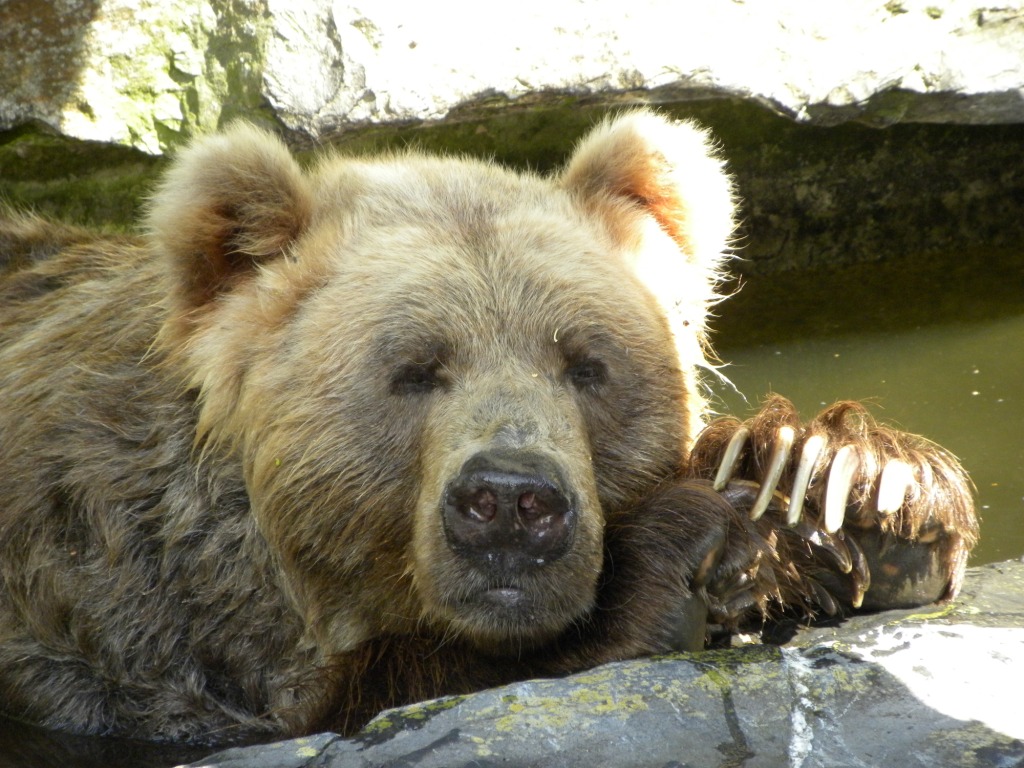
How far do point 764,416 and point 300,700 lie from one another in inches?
69.6

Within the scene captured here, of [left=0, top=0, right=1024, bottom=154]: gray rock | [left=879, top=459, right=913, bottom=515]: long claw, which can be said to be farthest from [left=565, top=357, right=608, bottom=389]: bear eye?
[left=0, top=0, right=1024, bottom=154]: gray rock

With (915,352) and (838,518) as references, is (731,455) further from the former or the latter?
(915,352)

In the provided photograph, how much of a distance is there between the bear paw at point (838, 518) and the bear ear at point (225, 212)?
1.67 meters

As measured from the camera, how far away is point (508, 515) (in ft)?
10.6

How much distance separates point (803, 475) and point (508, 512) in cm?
107

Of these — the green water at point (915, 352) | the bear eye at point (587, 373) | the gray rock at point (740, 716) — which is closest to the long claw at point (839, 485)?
the gray rock at point (740, 716)

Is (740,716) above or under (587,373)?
under

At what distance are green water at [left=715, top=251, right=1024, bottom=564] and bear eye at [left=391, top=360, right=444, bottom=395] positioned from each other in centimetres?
270

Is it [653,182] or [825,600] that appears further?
[653,182]

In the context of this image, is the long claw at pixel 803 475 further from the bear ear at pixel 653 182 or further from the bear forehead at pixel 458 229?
the bear ear at pixel 653 182

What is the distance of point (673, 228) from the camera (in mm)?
4496

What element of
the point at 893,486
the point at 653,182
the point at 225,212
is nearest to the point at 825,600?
the point at 893,486

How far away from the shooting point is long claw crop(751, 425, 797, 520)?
12.4 ft

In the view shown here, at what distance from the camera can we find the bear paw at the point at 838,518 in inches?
146
